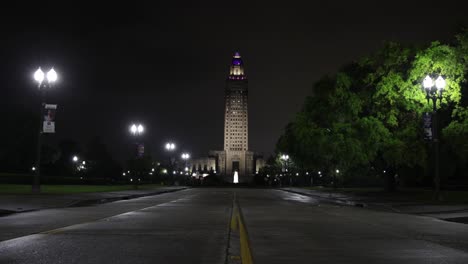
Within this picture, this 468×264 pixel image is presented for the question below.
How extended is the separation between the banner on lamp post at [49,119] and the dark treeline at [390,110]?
1970cm

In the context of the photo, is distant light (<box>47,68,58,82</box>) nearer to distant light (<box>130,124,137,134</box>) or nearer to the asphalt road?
the asphalt road

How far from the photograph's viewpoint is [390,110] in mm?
39281

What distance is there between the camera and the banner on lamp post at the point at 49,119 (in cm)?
3303

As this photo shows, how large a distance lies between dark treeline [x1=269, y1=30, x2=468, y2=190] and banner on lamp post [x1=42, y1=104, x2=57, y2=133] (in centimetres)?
1970

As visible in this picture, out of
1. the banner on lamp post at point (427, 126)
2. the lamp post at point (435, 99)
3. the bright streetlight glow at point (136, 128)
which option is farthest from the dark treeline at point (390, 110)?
the bright streetlight glow at point (136, 128)

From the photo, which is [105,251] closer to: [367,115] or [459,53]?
[459,53]

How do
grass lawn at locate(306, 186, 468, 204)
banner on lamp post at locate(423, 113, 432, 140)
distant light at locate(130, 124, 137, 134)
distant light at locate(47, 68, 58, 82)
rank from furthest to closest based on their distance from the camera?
distant light at locate(130, 124, 137, 134)
grass lawn at locate(306, 186, 468, 204)
distant light at locate(47, 68, 58, 82)
banner on lamp post at locate(423, 113, 432, 140)

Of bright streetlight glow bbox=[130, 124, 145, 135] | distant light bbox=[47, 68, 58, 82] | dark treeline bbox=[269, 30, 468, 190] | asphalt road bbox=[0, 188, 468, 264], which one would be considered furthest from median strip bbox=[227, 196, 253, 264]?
bright streetlight glow bbox=[130, 124, 145, 135]

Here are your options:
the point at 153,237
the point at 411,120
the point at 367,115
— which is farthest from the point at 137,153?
the point at 153,237

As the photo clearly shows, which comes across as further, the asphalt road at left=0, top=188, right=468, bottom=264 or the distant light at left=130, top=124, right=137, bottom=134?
the distant light at left=130, top=124, right=137, bottom=134

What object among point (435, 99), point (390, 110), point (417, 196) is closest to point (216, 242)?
point (435, 99)

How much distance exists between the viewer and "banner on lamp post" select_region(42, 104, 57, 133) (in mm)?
33031

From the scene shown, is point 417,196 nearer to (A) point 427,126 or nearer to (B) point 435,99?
(A) point 427,126

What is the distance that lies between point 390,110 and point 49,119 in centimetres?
2386
